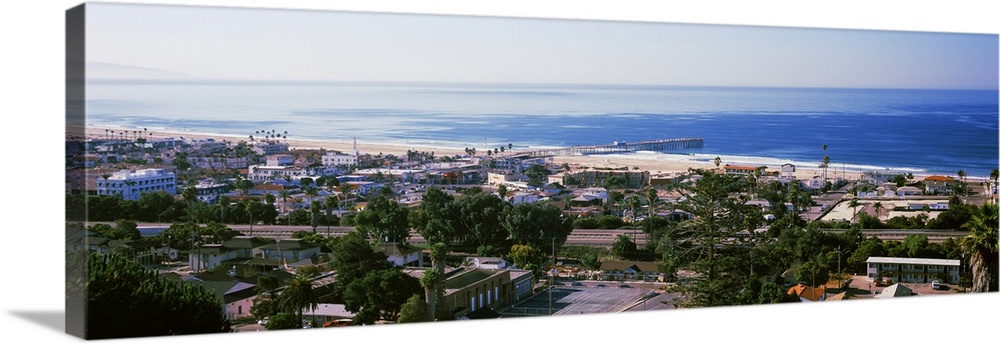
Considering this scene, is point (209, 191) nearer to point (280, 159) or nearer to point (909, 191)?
point (280, 159)

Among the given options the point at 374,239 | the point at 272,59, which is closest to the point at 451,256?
the point at 374,239

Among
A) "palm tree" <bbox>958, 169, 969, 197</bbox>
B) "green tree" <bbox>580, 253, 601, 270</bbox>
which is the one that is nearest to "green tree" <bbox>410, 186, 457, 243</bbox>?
"green tree" <bbox>580, 253, 601, 270</bbox>

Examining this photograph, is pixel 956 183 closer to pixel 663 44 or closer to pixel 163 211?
pixel 663 44

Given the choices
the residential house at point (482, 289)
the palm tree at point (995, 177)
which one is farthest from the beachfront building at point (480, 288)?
the palm tree at point (995, 177)

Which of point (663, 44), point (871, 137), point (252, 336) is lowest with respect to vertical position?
point (252, 336)

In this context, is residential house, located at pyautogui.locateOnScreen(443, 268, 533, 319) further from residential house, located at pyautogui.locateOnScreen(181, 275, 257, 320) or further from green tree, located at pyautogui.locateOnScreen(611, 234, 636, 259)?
residential house, located at pyautogui.locateOnScreen(181, 275, 257, 320)
